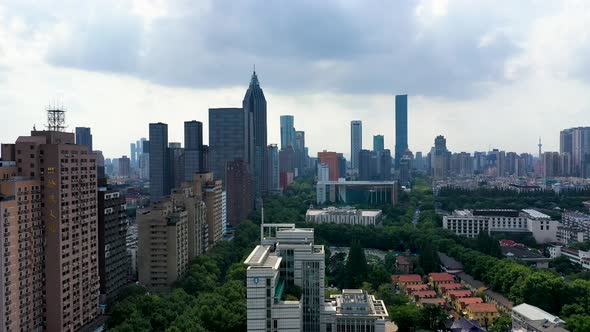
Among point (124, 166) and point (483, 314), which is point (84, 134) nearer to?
point (124, 166)

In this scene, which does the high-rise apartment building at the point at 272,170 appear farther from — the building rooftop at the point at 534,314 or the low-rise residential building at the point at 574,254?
the building rooftop at the point at 534,314

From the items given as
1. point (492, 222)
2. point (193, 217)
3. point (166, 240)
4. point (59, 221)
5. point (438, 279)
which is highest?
point (59, 221)

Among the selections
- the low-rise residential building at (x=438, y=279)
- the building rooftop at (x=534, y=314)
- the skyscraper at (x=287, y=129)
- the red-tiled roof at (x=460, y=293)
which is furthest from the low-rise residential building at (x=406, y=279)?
the skyscraper at (x=287, y=129)

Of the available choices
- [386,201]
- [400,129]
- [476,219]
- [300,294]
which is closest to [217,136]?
[386,201]

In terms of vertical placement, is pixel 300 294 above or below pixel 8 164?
below

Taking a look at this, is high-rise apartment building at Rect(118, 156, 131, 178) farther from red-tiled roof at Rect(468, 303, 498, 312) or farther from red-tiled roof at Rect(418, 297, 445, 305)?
red-tiled roof at Rect(468, 303, 498, 312)

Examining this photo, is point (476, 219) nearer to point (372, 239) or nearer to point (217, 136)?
point (372, 239)

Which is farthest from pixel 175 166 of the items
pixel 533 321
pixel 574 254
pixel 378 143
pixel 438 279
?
pixel 378 143
